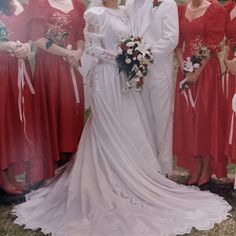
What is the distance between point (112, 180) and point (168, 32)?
1409mm

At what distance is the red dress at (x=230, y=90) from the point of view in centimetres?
446

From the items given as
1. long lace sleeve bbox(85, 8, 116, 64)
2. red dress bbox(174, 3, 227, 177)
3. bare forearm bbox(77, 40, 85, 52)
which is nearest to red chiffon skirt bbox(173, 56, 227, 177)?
red dress bbox(174, 3, 227, 177)

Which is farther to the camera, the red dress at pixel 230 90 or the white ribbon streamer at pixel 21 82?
the red dress at pixel 230 90

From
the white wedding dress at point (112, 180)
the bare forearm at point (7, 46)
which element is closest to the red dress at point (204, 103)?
the white wedding dress at point (112, 180)

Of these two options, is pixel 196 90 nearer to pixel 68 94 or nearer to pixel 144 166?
pixel 144 166

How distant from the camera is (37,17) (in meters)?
4.36

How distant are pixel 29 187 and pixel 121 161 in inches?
39.1

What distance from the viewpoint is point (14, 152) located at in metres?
4.43

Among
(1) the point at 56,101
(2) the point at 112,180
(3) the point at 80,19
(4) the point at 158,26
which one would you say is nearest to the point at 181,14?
(4) the point at 158,26

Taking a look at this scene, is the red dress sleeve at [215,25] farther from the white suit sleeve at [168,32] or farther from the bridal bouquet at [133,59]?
the bridal bouquet at [133,59]

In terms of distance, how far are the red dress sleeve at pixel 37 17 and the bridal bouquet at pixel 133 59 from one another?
72cm

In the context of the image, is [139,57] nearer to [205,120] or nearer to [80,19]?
[80,19]

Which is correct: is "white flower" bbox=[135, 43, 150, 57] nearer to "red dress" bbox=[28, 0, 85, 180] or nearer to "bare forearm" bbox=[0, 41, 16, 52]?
"red dress" bbox=[28, 0, 85, 180]

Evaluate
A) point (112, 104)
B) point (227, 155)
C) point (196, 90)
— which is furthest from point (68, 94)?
point (227, 155)
